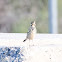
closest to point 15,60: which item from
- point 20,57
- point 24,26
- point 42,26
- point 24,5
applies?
point 20,57

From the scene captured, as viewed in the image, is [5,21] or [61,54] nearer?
[61,54]

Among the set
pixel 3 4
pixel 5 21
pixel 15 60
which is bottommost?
pixel 15 60

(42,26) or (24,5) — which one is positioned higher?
(24,5)

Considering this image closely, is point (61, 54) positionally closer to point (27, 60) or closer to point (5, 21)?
point (27, 60)

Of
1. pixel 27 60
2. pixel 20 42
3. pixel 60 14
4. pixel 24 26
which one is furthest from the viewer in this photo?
pixel 60 14

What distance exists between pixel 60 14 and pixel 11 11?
787mm

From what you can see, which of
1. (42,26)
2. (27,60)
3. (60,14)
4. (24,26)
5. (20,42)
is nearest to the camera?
(27,60)

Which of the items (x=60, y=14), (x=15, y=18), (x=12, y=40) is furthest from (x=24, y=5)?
(x=12, y=40)

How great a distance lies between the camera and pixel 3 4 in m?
4.27

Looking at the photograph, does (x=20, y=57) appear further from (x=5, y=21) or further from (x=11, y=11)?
(x=11, y=11)

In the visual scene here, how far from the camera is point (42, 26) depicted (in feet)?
12.9

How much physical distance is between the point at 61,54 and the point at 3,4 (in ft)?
10.00

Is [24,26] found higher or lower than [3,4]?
lower

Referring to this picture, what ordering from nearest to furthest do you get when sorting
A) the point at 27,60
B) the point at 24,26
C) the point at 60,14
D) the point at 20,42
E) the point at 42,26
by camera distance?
1. the point at 27,60
2. the point at 20,42
3. the point at 24,26
4. the point at 42,26
5. the point at 60,14
